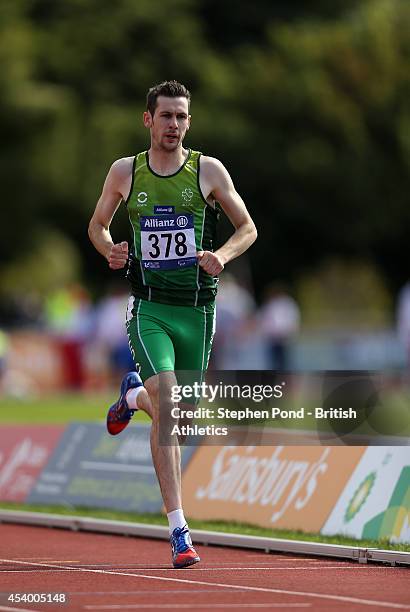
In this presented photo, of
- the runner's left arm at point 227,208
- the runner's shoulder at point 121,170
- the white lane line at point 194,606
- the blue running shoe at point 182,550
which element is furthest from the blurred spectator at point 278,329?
the white lane line at point 194,606

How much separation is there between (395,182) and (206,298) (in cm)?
4372

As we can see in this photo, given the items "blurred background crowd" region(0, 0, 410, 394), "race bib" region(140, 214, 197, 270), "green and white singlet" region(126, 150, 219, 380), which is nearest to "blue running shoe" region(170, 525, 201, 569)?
"green and white singlet" region(126, 150, 219, 380)

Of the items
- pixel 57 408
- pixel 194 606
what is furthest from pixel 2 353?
pixel 194 606

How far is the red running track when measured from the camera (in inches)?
300

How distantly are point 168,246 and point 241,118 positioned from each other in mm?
46367

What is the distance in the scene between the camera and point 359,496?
1015 cm

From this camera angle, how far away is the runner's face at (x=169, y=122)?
9.34 m

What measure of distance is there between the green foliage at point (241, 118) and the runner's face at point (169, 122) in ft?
140

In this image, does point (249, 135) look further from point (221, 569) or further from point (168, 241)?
point (221, 569)

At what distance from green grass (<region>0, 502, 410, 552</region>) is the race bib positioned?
2.11m

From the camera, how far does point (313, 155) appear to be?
5312 centimetres

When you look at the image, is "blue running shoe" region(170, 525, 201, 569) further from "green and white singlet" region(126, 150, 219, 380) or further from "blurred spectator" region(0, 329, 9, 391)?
"blurred spectator" region(0, 329, 9, 391)

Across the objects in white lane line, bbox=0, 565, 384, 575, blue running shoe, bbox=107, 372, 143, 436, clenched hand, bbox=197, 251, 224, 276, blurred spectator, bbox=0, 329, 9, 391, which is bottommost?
white lane line, bbox=0, 565, 384, 575

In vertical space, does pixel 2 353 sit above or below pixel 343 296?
below
